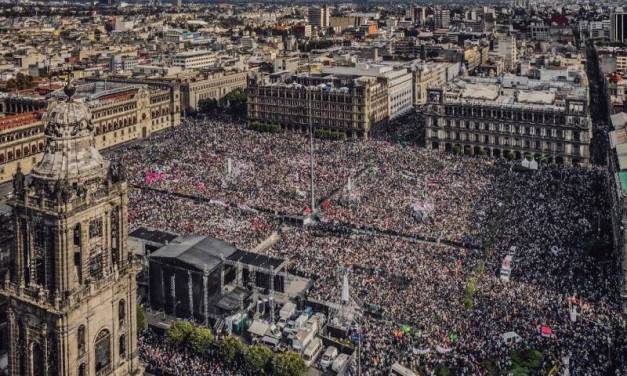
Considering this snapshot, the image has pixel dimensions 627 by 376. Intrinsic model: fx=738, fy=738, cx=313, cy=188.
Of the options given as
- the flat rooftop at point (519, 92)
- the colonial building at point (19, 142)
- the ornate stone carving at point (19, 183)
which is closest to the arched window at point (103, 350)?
the ornate stone carving at point (19, 183)

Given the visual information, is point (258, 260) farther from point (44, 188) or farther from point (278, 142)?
point (278, 142)

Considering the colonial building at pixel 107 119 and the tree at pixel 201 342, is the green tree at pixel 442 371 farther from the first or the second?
the colonial building at pixel 107 119

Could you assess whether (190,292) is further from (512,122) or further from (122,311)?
(512,122)

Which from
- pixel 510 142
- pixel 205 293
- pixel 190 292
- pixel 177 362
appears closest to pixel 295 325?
pixel 205 293

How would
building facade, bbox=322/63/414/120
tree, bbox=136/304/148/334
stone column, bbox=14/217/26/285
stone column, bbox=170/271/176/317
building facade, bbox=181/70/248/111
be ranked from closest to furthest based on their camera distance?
stone column, bbox=14/217/26/285 → tree, bbox=136/304/148/334 → stone column, bbox=170/271/176/317 → building facade, bbox=322/63/414/120 → building facade, bbox=181/70/248/111

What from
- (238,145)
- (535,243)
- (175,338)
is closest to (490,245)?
(535,243)

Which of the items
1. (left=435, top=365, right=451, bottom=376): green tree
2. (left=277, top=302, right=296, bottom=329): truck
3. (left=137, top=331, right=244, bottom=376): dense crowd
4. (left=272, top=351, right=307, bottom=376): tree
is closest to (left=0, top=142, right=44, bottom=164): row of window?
(left=137, top=331, right=244, bottom=376): dense crowd

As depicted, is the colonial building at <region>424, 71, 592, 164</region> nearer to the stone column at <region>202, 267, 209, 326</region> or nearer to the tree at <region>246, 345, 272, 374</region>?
the stone column at <region>202, 267, 209, 326</region>
